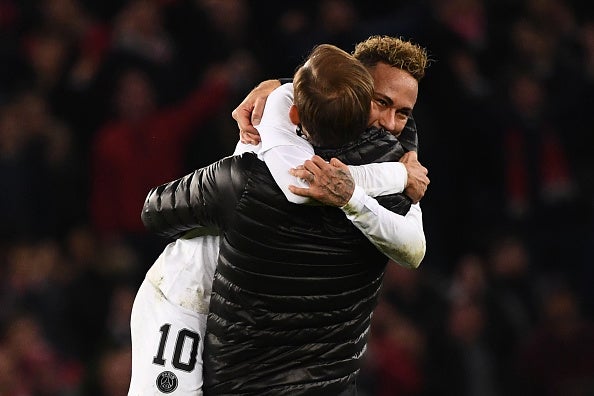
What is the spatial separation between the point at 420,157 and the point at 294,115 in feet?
11.9

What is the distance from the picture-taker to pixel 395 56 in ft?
10.4

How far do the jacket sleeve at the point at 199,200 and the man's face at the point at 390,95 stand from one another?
1.18ft

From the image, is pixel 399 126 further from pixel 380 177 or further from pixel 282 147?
pixel 282 147

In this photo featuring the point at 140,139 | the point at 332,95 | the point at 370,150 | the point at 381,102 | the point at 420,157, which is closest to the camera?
the point at 332,95

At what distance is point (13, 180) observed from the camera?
6.68m

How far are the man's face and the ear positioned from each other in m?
0.25

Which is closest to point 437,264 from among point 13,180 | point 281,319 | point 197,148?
point 197,148

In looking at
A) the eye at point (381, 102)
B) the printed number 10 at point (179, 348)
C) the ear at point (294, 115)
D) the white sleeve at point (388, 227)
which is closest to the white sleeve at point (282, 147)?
the ear at point (294, 115)

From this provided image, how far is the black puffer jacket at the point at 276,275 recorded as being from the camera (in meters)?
3.04

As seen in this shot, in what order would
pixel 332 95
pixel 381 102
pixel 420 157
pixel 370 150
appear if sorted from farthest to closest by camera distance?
pixel 420 157, pixel 381 102, pixel 370 150, pixel 332 95

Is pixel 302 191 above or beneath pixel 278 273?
above

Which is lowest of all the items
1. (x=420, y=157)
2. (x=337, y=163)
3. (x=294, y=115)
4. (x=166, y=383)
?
(x=420, y=157)

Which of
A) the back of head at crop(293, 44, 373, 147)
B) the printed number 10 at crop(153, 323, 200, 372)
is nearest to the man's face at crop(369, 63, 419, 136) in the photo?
the back of head at crop(293, 44, 373, 147)

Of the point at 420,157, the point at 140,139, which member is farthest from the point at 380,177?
the point at 140,139
